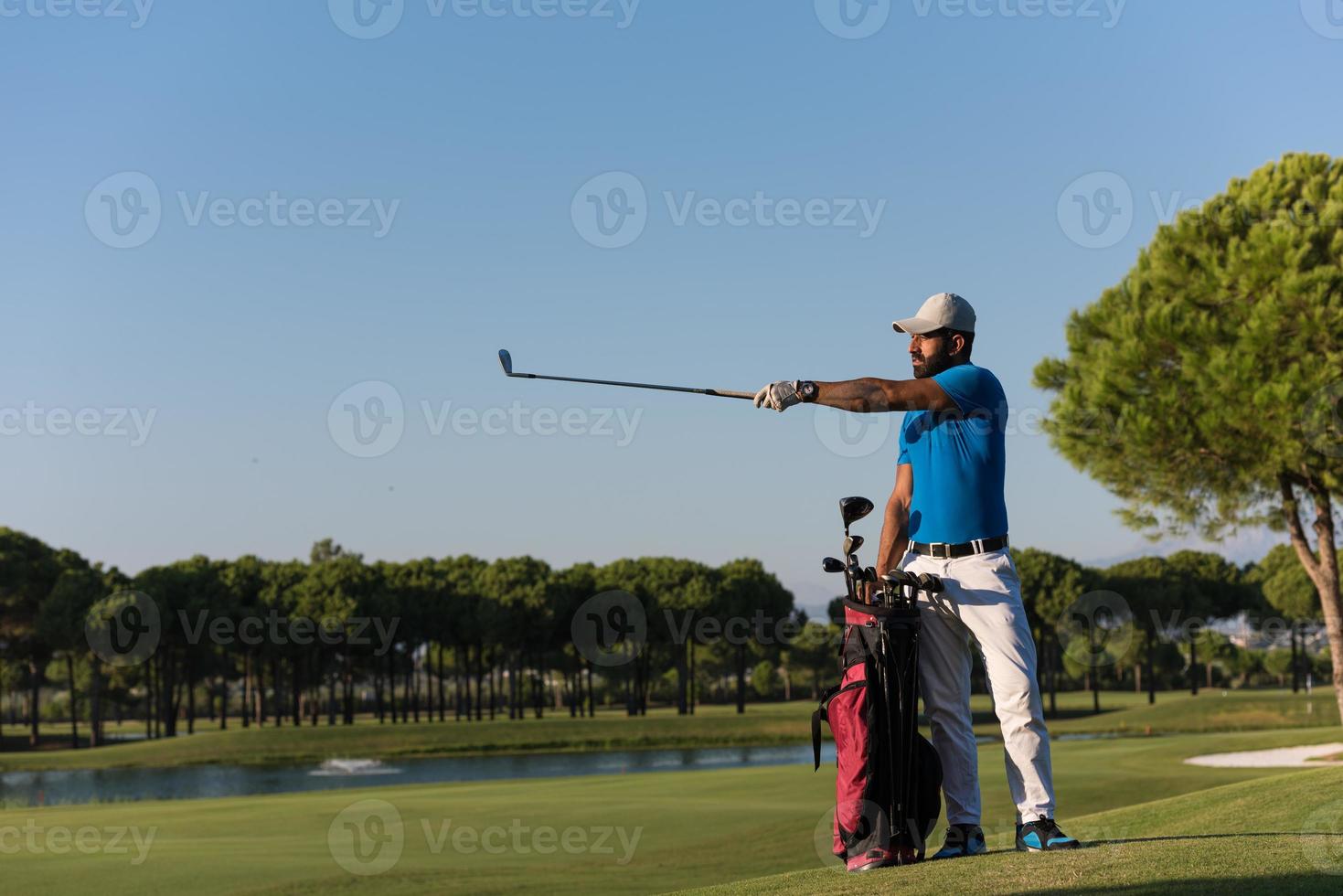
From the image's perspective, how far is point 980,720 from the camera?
79.6 meters

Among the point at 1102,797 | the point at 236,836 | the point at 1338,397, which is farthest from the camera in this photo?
the point at 1338,397

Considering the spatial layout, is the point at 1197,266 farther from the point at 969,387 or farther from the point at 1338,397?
the point at 969,387

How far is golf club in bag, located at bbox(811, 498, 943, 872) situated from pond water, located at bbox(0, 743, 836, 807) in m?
35.5

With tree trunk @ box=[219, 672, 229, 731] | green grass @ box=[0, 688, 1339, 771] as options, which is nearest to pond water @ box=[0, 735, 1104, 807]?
green grass @ box=[0, 688, 1339, 771]

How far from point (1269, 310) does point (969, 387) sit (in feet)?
69.5

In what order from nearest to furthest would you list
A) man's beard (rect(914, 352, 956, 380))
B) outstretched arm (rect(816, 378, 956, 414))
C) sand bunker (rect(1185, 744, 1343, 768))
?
outstretched arm (rect(816, 378, 956, 414)) < man's beard (rect(914, 352, 956, 380)) < sand bunker (rect(1185, 744, 1343, 768))

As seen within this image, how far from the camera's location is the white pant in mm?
6918

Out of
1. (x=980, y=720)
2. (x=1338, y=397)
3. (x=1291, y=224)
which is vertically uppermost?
(x=1291, y=224)

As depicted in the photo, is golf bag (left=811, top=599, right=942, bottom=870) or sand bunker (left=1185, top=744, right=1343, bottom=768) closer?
golf bag (left=811, top=599, right=942, bottom=870)

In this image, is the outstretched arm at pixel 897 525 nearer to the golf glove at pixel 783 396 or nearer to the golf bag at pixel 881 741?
the golf bag at pixel 881 741

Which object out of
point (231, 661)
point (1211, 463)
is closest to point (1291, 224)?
point (1211, 463)

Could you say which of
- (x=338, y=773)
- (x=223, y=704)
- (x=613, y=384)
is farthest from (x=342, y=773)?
(x=613, y=384)

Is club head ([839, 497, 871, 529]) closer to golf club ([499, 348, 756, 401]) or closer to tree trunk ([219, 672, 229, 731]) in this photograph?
golf club ([499, 348, 756, 401])

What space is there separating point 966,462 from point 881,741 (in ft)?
5.39
